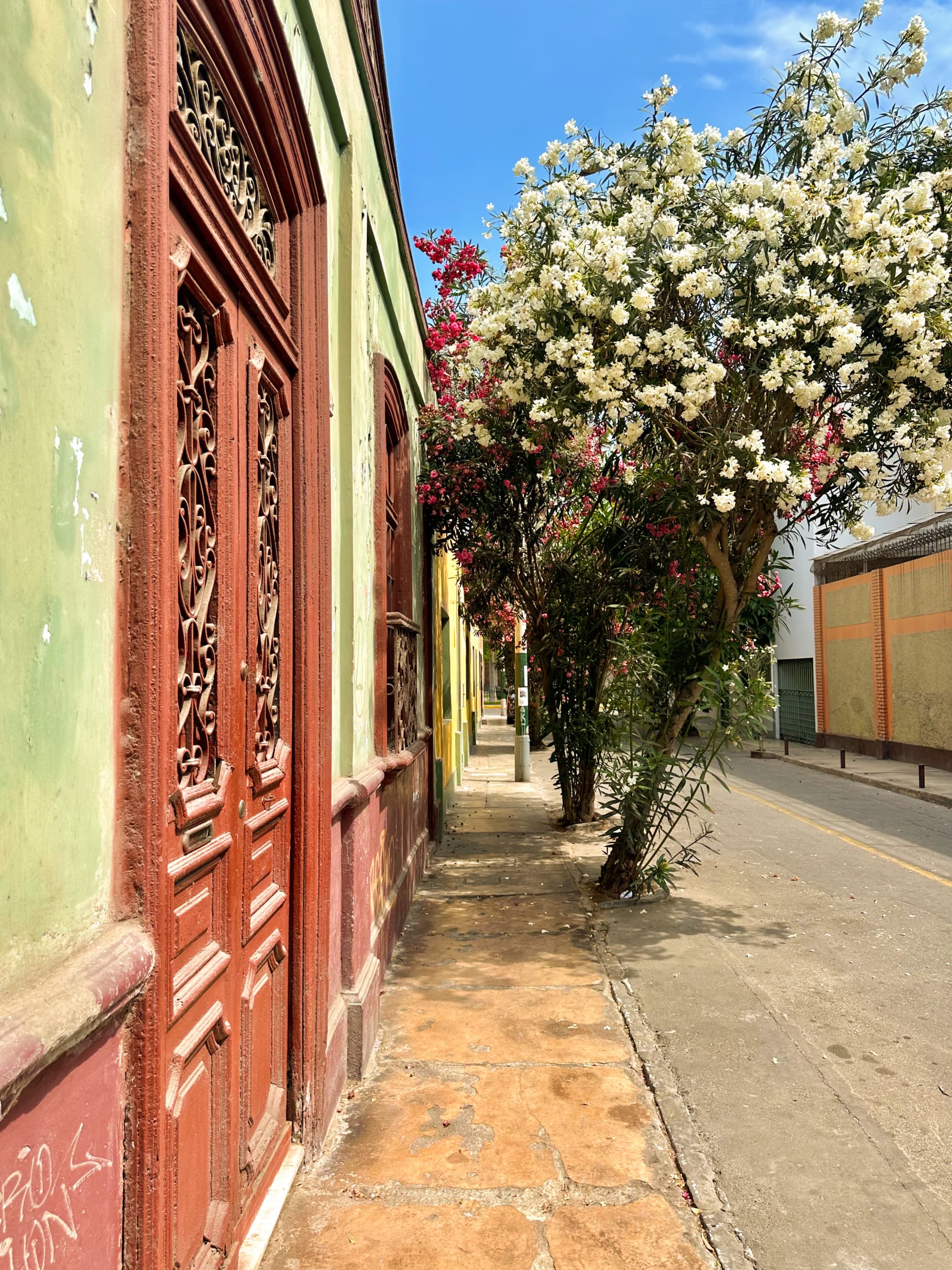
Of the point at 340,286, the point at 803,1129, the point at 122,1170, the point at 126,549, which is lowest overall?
the point at 803,1129

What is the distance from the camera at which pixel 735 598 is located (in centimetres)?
761

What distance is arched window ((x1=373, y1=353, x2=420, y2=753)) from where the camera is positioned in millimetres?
5902

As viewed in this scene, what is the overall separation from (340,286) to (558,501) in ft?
22.0

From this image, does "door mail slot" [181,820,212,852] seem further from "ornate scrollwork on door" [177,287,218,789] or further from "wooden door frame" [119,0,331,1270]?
"wooden door frame" [119,0,331,1270]

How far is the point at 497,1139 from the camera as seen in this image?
387cm

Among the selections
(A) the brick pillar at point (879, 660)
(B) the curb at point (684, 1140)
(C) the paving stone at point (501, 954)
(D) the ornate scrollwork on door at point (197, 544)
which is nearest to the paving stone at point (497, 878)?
(C) the paving stone at point (501, 954)

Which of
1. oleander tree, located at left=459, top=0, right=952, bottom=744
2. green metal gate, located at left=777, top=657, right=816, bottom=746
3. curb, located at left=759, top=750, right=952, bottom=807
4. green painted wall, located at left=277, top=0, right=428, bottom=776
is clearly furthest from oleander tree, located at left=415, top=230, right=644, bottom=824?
green metal gate, located at left=777, top=657, right=816, bottom=746

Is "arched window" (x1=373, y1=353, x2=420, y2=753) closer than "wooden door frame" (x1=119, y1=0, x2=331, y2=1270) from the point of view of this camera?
No

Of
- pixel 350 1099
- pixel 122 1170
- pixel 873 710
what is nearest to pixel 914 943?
pixel 350 1099

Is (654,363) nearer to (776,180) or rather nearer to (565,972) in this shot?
(776,180)

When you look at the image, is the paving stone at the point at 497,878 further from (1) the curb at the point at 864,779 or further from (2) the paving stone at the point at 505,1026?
(1) the curb at the point at 864,779

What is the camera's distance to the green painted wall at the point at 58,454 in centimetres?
149

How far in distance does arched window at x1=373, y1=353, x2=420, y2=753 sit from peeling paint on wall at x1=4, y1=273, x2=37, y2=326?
4.24 meters

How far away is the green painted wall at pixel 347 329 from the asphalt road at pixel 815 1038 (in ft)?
7.56
